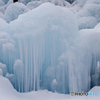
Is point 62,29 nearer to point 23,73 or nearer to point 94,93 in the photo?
point 23,73

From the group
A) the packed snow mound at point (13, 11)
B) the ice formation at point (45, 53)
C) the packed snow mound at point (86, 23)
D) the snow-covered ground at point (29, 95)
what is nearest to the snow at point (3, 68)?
the ice formation at point (45, 53)

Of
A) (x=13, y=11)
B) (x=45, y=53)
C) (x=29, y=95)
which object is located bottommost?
(x=29, y=95)

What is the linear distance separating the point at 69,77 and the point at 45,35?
113 cm

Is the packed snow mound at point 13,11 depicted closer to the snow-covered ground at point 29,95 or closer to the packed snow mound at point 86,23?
the packed snow mound at point 86,23

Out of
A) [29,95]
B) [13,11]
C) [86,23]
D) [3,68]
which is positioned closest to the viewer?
[29,95]

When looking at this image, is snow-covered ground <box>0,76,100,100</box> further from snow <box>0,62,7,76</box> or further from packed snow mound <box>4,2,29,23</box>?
packed snow mound <box>4,2,29,23</box>

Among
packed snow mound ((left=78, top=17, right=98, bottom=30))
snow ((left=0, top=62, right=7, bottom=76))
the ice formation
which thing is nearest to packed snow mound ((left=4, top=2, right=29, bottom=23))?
packed snow mound ((left=78, top=17, right=98, bottom=30))

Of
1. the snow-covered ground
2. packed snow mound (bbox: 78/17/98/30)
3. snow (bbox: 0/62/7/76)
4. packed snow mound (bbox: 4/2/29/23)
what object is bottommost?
the snow-covered ground

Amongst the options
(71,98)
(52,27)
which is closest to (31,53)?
(52,27)

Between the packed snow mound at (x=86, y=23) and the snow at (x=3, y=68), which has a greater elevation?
the packed snow mound at (x=86, y=23)

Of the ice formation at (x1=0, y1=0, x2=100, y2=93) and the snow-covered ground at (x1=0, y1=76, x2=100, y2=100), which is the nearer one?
the snow-covered ground at (x1=0, y1=76, x2=100, y2=100)

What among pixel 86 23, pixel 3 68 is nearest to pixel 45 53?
pixel 3 68

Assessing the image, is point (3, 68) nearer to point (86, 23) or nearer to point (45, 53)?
point (45, 53)

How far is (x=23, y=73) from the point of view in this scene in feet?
12.4
